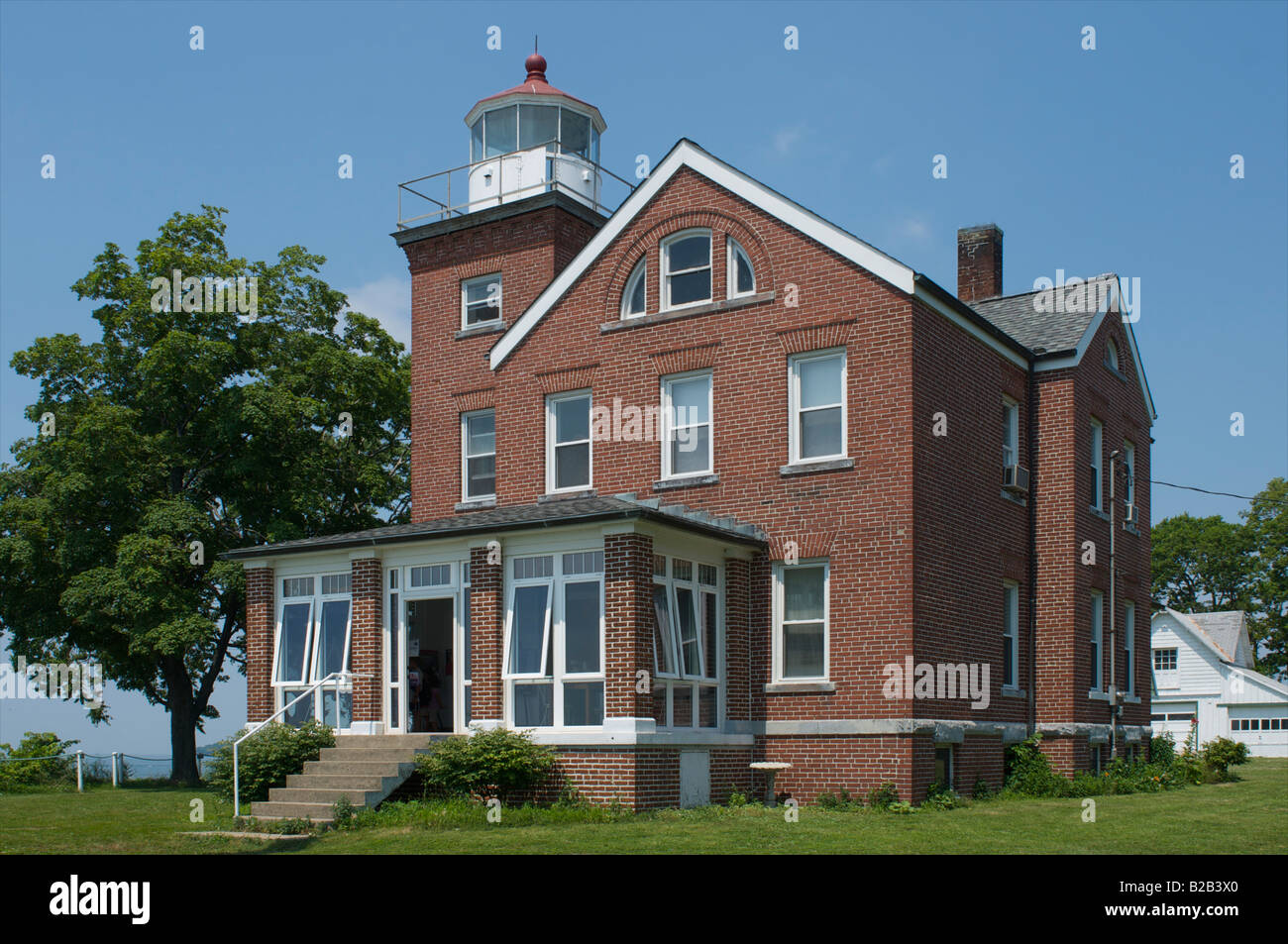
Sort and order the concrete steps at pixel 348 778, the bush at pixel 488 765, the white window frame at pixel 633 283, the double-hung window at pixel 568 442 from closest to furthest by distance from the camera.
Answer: the concrete steps at pixel 348 778, the bush at pixel 488 765, the white window frame at pixel 633 283, the double-hung window at pixel 568 442

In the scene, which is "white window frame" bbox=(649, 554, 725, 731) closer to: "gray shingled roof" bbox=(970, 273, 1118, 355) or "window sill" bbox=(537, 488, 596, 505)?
"window sill" bbox=(537, 488, 596, 505)

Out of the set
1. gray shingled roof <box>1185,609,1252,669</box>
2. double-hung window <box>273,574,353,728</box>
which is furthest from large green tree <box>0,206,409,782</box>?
gray shingled roof <box>1185,609,1252,669</box>

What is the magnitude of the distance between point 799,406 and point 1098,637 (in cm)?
878

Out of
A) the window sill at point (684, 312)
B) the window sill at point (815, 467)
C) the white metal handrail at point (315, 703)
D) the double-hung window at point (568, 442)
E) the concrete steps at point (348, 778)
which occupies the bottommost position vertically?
the concrete steps at point (348, 778)

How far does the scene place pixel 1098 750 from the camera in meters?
25.4

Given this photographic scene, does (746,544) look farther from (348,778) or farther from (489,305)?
(489,305)

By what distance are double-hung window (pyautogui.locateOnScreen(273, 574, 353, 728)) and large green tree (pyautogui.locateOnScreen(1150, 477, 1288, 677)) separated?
194ft

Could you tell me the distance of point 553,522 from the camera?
18.9m

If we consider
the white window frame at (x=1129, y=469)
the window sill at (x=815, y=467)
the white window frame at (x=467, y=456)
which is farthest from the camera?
the white window frame at (x=1129, y=469)

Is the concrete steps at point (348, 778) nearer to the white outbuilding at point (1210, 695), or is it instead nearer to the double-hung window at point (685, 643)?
the double-hung window at point (685, 643)

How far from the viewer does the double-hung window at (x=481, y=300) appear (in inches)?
1131

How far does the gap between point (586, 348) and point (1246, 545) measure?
61585 mm

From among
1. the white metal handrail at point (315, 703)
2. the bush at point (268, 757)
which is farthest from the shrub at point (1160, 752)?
the bush at point (268, 757)

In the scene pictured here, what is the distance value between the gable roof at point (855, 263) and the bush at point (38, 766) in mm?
15066
